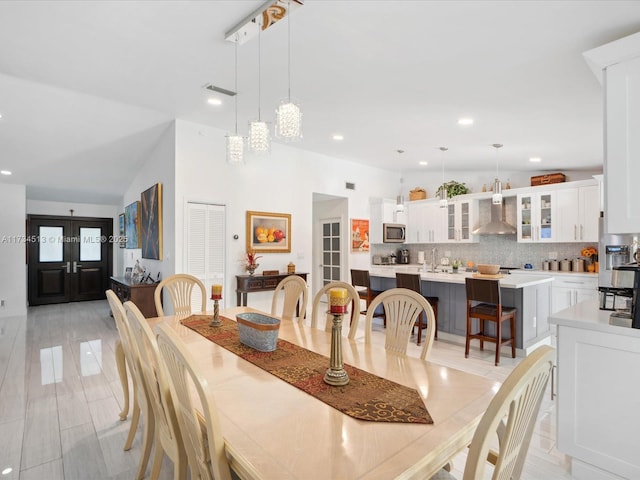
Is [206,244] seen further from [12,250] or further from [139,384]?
[12,250]

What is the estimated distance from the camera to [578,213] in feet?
18.4

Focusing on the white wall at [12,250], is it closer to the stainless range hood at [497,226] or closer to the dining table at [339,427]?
the dining table at [339,427]

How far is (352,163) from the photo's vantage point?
7.03m

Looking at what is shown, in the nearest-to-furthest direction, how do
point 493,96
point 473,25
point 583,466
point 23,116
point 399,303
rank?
point 583,466 < point 399,303 < point 473,25 < point 493,96 < point 23,116

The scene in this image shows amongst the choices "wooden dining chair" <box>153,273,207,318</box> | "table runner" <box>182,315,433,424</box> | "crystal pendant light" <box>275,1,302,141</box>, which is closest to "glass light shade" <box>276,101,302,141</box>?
"crystal pendant light" <box>275,1,302,141</box>

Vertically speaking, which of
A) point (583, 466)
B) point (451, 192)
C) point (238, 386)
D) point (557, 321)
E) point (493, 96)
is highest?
point (493, 96)

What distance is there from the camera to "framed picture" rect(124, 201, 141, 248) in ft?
21.7

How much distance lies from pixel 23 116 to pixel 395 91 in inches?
170

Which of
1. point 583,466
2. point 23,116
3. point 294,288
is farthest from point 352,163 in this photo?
point 583,466

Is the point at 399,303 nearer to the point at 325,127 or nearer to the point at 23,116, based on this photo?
the point at 325,127

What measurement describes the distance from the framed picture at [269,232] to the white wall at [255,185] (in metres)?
0.09

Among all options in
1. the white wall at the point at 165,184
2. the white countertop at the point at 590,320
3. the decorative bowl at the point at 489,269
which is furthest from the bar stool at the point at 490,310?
the white wall at the point at 165,184

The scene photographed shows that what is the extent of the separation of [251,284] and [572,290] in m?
4.79

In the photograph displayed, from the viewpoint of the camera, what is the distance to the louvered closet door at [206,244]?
4.86m
